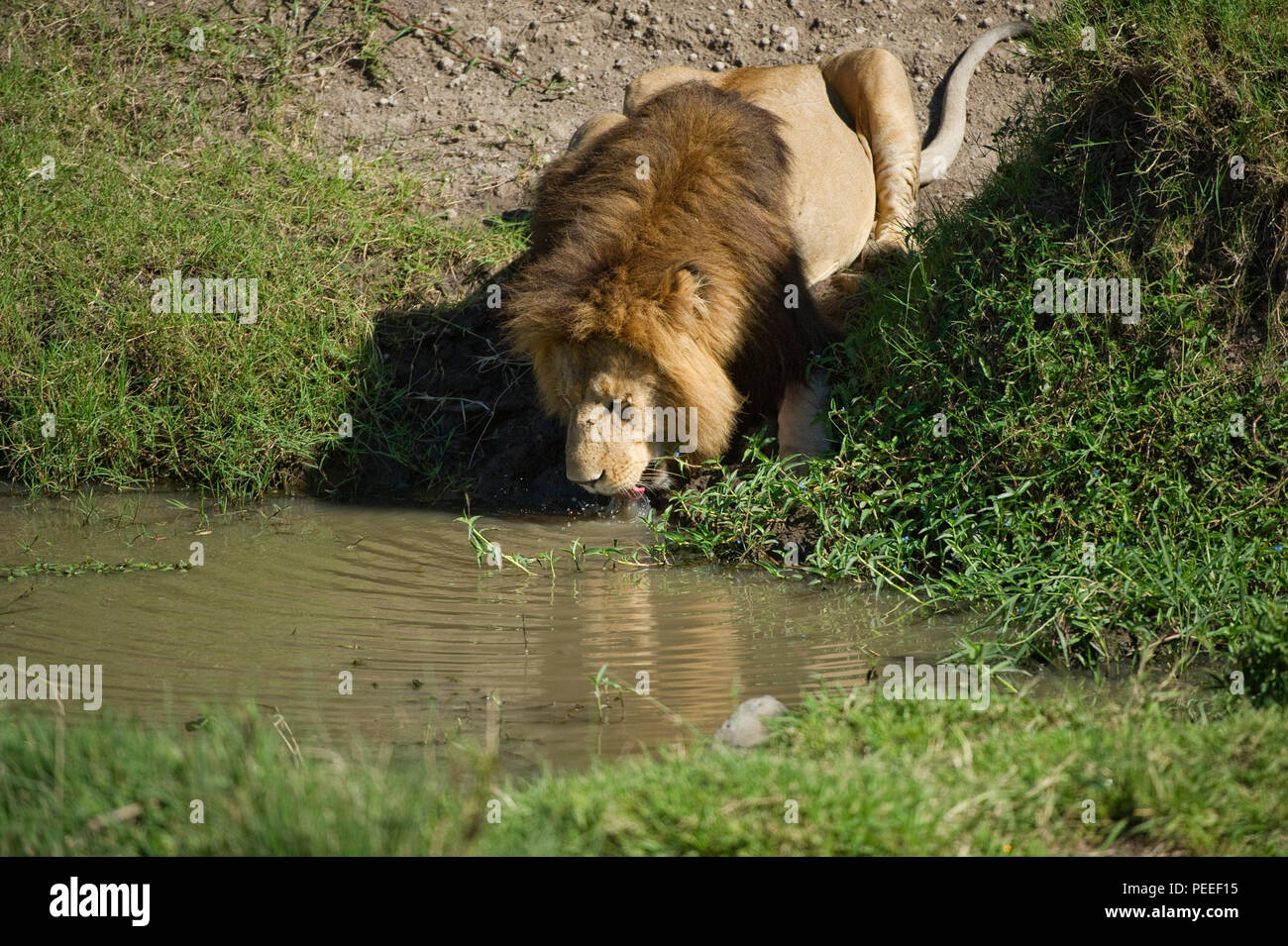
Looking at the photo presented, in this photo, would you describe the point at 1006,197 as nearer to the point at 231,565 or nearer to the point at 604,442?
the point at 604,442

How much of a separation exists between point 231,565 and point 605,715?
233 cm

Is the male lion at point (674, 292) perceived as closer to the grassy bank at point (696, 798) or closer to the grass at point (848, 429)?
the grass at point (848, 429)

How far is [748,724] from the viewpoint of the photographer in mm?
3545

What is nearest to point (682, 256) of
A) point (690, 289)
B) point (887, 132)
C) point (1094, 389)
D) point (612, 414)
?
point (690, 289)

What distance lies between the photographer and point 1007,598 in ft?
14.9

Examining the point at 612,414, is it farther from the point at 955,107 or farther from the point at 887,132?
the point at 955,107

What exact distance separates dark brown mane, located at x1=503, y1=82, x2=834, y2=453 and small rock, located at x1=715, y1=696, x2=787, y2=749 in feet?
6.20

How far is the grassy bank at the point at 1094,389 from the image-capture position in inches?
179

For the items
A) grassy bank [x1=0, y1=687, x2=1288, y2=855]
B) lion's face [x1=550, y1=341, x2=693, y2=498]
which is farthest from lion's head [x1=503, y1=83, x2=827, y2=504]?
grassy bank [x1=0, y1=687, x2=1288, y2=855]

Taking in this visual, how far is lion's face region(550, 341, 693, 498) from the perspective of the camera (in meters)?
5.29

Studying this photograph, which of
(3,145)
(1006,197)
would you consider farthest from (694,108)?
(3,145)

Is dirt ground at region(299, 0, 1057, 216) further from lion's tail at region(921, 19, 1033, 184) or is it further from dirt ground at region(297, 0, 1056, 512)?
lion's tail at region(921, 19, 1033, 184)

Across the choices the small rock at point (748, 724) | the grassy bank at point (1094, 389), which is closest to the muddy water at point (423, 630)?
the small rock at point (748, 724)
